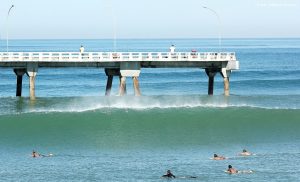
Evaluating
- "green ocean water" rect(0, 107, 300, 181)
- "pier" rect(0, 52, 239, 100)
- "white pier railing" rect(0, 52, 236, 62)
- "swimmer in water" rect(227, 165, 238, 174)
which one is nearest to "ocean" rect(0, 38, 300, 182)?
"green ocean water" rect(0, 107, 300, 181)

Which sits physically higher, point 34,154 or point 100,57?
point 100,57

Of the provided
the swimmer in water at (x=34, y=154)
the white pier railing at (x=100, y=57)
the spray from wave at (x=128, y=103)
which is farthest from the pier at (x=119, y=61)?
the swimmer in water at (x=34, y=154)

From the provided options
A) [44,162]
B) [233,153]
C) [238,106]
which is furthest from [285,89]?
[44,162]

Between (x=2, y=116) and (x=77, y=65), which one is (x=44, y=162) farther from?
(x=77, y=65)

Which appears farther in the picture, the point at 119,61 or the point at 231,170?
the point at 119,61

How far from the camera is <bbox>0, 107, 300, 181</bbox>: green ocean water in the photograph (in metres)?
41.3

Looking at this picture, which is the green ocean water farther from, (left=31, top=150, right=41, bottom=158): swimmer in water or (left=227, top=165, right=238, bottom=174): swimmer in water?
(left=227, top=165, right=238, bottom=174): swimmer in water

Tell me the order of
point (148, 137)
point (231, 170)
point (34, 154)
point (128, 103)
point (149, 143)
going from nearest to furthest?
1. point (231, 170)
2. point (34, 154)
3. point (149, 143)
4. point (148, 137)
5. point (128, 103)

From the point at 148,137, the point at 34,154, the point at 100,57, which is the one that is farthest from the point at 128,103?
the point at 34,154

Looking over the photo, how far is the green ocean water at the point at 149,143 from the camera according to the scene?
136 feet

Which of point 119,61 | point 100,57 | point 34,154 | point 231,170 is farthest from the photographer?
point 119,61

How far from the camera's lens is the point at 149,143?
169 ft

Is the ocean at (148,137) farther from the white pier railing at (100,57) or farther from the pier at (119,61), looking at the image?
the white pier railing at (100,57)

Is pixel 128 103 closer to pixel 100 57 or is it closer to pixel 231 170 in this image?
pixel 100 57
